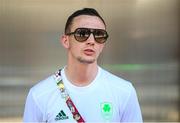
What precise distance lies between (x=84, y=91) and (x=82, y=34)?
1.01ft

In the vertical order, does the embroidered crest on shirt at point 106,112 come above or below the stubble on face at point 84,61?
below

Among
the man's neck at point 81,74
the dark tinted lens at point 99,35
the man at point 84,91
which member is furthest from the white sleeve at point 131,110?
the dark tinted lens at point 99,35

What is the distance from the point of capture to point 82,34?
2236 mm

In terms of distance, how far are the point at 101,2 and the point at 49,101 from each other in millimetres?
3342

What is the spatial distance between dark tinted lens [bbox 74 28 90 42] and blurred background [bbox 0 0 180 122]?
3.06 metres

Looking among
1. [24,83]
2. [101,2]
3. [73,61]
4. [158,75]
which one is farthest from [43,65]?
[73,61]

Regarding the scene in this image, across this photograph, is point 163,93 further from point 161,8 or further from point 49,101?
point 49,101

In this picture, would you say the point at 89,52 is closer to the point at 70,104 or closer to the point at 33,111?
the point at 70,104

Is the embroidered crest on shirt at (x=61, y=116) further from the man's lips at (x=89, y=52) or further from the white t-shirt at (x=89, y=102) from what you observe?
the man's lips at (x=89, y=52)

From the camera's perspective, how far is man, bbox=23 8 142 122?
217cm

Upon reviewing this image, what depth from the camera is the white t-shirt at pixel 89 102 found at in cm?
217

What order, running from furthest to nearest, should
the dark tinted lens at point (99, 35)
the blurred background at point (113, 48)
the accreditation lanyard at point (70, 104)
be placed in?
the blurred background at point (113, 48) < the dark tinted lens at point (99, 35) < the accreditation lanyard at point (70, 104)

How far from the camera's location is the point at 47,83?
2266 mm

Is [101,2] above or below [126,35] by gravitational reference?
above
